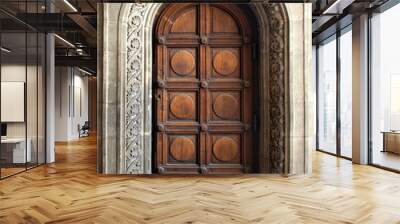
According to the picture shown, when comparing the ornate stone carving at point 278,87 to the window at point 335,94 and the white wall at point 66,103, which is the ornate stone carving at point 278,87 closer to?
the window at point 335,94

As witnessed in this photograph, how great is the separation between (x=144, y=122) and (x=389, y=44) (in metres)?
5.18

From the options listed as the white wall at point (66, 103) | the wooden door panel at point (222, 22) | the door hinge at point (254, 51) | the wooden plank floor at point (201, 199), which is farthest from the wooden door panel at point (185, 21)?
the white wall at point (66, 103)

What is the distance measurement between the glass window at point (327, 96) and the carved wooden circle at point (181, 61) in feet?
16.6

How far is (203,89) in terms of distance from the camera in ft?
22.5

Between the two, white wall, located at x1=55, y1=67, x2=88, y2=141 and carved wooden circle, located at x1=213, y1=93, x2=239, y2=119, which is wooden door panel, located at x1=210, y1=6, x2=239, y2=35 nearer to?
carved wooden circle, located at x1=213, y1=93, x2=239, y2=119

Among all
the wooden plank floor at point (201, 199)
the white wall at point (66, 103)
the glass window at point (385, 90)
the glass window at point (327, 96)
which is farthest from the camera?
the white wall at point (66, 103)

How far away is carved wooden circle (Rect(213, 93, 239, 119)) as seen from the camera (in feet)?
22.7

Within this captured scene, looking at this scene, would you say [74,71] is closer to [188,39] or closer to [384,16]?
[188,39]

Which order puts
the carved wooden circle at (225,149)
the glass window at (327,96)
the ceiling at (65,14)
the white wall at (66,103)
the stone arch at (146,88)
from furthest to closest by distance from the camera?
the white wall at (66,103) < the glass window at (327,96) < the carved wooden circle at (225,149) < the ceiling at (65,14) < the stone arch at (146,88)

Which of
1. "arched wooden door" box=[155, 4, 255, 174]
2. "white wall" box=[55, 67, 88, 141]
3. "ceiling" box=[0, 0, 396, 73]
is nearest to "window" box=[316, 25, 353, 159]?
"ceiling" box=[0, 0, 396, 73]

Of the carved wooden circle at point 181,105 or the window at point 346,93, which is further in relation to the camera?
the window at point 346,93

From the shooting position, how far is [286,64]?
6.32 metres

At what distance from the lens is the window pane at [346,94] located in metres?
8.96

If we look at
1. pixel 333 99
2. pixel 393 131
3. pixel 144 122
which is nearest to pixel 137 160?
pixel 144 122
